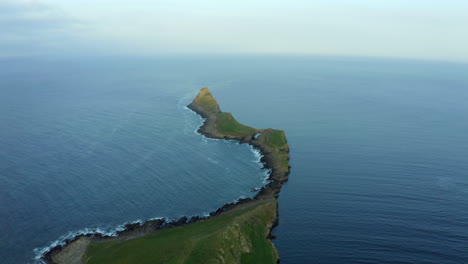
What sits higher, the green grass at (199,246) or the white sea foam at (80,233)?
the green grass at (199,246)

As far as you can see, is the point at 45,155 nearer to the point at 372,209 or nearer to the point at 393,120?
the point at 372,209

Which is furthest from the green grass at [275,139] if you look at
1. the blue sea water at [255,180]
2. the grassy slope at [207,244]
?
the grassy slope at [207,244]

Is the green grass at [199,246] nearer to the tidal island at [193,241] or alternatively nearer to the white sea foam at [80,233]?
the tidal island at [193,241]

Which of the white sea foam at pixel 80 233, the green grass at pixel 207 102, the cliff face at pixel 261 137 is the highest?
the green grass at pixel 207 102

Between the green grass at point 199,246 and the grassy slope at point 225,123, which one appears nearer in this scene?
the green grass at point 199,246

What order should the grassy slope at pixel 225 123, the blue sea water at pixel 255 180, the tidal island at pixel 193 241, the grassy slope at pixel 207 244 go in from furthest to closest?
the grassy slope at pixel 225 123 → the blue sea water at pixel 255 180 → the tidal island at pixel 193 241 → the grassy slope at pixel 207 244

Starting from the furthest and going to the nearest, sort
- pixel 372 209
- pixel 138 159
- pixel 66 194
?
pixel 138 159 < pixel 66 194 < pixel 372 209

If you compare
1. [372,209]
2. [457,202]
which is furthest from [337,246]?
[457,202]

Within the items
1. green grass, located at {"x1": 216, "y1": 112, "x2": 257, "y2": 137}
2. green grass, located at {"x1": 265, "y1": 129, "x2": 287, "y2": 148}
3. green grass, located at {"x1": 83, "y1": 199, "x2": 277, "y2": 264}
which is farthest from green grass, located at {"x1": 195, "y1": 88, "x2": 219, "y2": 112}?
green grass, located at {"x1": 83, "y1": 199, "x2": 277, "y2": 264}
